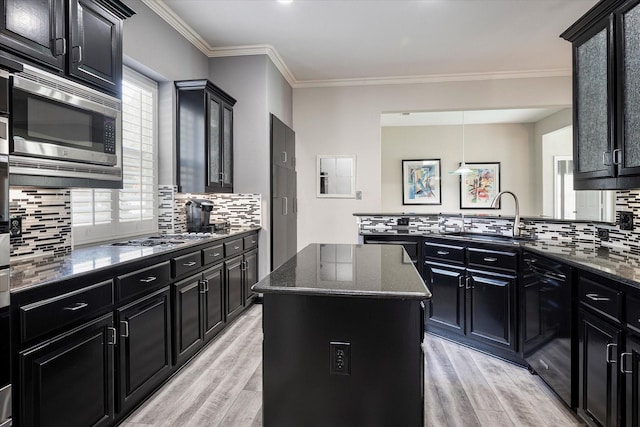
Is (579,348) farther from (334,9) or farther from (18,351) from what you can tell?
(334,9)

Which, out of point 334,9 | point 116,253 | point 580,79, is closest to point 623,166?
point 580,79

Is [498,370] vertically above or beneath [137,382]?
beneath

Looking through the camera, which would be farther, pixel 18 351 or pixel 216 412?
pixel 216 412

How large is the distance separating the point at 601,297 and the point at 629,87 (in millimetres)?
1161

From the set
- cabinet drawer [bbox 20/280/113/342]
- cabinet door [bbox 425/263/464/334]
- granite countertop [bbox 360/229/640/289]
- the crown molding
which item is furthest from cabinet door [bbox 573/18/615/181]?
cabinet drawer [bbox 20/280/113/342]

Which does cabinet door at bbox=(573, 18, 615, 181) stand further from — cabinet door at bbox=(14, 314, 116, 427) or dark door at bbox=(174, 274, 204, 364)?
cabinet door at bbox=(14, 314, 116, 427)

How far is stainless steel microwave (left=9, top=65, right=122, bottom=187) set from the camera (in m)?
1.72

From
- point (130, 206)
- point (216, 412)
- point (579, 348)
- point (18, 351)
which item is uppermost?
point (130, 206)

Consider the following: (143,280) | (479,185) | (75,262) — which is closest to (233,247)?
(143,280)

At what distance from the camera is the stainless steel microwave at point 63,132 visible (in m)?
1.72

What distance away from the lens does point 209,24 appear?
12.4 feet

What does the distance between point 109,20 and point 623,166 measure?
10.2 ft

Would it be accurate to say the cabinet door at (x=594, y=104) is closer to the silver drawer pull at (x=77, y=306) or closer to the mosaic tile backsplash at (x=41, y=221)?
the silver drawer pull at (x=77, y=306)

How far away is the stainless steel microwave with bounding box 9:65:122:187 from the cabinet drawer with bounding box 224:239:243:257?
Result: 129 cm
